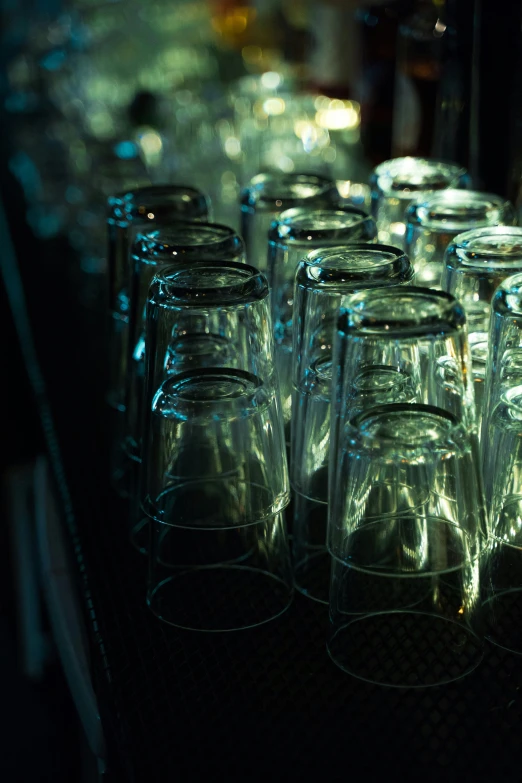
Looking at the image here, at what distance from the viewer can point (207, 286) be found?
2.38ft

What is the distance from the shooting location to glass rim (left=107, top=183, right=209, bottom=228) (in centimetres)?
97

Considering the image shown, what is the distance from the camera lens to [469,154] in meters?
1.13

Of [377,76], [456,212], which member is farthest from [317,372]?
[377,76]

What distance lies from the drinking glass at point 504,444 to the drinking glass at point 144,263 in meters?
0.25

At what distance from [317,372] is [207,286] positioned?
0.10 meters

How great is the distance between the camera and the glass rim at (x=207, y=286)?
71 cm

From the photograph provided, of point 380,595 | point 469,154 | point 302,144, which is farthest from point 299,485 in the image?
point 302,144

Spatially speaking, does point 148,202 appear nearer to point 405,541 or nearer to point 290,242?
point 290,242

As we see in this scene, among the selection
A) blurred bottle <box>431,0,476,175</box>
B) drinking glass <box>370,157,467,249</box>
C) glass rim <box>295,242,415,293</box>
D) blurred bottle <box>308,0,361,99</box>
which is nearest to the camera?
glass rim <box>295,242,415,293</box>

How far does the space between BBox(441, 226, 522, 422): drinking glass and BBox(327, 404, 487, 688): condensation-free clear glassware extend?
0.10 metres

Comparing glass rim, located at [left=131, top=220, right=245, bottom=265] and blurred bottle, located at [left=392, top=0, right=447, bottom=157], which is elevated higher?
blurred bottle, located at [left=392, top=0, right=447, bottom=157]

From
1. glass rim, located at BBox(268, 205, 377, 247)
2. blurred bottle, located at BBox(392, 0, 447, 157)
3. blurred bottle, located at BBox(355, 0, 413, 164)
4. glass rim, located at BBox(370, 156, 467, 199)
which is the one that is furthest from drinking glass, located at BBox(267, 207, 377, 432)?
blurred bottle, located at BBox(355, 0, 413, 164)

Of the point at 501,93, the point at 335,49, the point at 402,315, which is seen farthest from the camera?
the point at 335,49

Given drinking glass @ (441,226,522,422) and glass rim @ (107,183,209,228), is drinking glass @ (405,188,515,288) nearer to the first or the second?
drinking glass @ (441,226,522,422)
